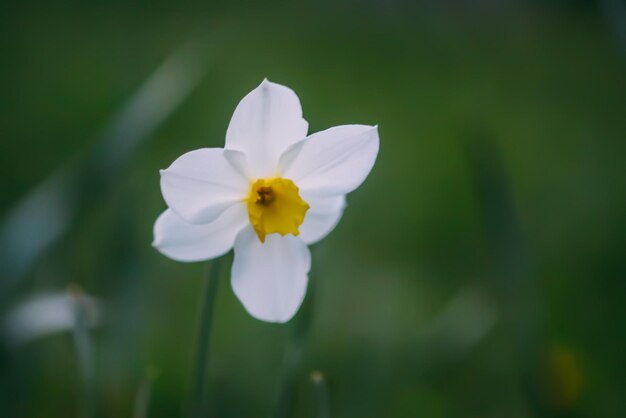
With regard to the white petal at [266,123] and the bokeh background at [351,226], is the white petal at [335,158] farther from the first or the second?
the bokeh background at [351,226]

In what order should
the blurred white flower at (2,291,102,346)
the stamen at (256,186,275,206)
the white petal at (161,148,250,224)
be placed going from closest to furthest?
1. the white petal at (161,148,250,224)
2. the stamen at (256,186,275,206)
3. the blurred white flower at (2,291,102,346)

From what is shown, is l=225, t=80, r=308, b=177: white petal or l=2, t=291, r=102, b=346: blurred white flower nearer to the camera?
l=225, t=80, r=308, b=177: white petal

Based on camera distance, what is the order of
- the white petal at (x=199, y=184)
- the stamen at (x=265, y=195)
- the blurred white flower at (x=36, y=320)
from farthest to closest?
the blurred white flower at (x=36, y=320) → the stamen at (x=265, y=195) → the white petal at (x=199, y=184)

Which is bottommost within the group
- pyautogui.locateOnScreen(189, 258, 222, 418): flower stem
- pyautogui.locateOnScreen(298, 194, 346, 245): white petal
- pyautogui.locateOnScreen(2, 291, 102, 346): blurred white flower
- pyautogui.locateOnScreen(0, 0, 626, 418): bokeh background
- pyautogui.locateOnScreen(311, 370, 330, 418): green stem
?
pyautogui.locateOnScreen(311, 370, 330, 418): green stem

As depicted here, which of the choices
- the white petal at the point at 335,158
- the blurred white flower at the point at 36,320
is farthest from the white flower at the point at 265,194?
the blurred white flower at the point at 36,320

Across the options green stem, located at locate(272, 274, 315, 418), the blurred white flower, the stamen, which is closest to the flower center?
the stamen

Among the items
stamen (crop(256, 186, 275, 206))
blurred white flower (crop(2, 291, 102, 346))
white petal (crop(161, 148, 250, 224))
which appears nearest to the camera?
white petal (crop(161, 148, 250, 224))

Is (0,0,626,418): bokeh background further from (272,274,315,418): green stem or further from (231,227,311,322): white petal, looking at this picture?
(231,227,311,322): white petal
